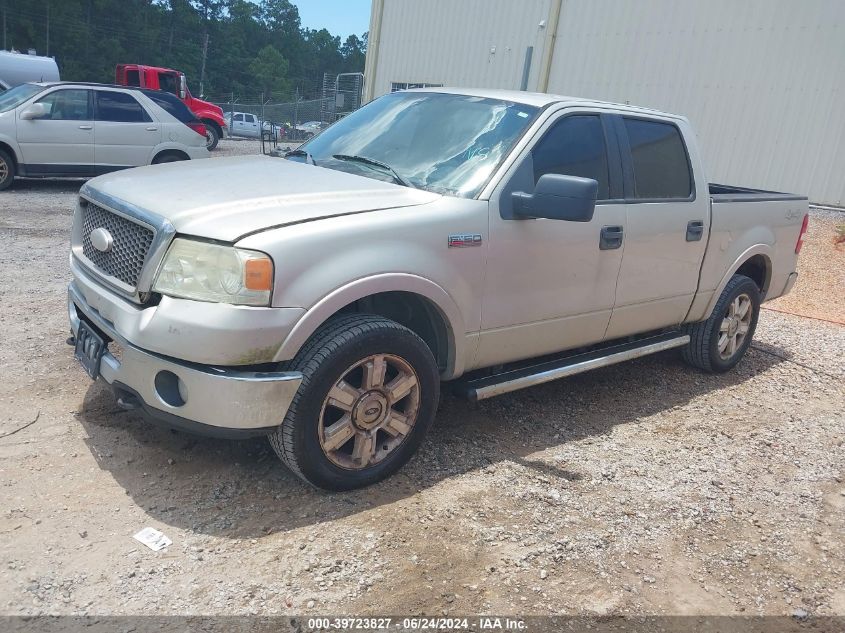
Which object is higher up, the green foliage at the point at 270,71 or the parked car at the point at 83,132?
the green foliage at the point at 270,71

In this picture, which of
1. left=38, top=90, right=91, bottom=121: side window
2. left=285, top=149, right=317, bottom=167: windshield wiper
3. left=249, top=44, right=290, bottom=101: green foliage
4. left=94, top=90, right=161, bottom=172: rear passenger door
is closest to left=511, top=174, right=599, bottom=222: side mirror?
left=285, top=149, right=317, bottom=167: windshield wiper

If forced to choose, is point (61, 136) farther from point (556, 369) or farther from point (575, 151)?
point (556, 369)

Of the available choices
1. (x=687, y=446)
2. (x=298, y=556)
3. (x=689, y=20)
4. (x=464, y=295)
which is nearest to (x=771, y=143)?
(x=689, y=20)

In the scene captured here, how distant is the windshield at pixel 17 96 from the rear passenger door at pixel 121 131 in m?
0.91

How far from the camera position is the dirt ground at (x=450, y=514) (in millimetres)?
2814

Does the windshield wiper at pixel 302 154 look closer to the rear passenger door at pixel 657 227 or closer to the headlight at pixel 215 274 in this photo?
the headlight at pixel 215 274

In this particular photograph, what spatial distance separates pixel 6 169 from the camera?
447 inches

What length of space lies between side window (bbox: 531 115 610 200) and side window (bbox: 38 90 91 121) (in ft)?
32.6

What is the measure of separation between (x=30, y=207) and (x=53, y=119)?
196cm

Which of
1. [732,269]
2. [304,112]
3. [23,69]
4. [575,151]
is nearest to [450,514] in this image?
[575,151]

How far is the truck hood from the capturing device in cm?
308

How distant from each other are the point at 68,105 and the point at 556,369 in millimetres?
10428

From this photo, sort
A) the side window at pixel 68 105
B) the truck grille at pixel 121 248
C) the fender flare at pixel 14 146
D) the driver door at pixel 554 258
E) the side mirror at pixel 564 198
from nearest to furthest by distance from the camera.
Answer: the truck grille at pixel 121 248
the side mirror at pixel 564 198
the driver door at pixel 554 258
the fender flare at pixel 14 146
the side window at pixel 68 105

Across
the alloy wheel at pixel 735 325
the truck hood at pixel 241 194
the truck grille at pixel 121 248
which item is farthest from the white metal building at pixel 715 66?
the truck grille at pixel 121 248
